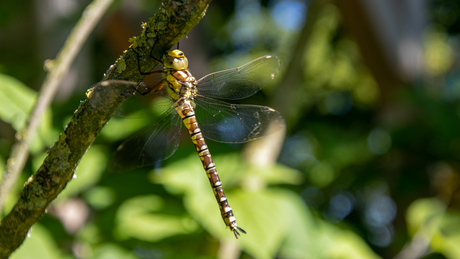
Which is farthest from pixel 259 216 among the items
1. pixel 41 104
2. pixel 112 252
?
pixel 41 104

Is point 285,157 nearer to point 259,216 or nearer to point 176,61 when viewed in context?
point 259,216

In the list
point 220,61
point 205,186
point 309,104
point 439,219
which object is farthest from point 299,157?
point 205,186

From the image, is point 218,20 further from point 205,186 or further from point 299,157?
point 205,186

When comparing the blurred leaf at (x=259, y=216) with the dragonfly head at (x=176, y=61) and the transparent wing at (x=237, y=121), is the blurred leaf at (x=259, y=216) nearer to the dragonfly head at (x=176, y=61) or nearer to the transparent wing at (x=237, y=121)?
the transparent wing at (x=237, y=121)

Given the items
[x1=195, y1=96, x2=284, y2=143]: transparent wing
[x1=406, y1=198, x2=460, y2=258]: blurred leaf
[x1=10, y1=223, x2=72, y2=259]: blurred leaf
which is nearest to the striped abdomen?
[x1=195, y1=96, x2=284, y2=143]: transparent wing

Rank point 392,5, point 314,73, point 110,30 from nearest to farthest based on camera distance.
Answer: point 110,30 → point 392,5 → point 314,73

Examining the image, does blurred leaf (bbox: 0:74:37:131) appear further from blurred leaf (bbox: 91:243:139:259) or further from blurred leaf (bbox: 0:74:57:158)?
blurred leaf (bbox: 91:243:139:259)

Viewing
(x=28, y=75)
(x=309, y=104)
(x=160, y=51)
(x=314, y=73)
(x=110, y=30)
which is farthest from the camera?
(x=314, y=73)
